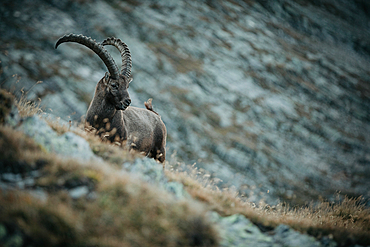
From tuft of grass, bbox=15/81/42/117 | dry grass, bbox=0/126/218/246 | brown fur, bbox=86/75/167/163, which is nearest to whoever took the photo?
dry grass, bbox=0/126/218/246

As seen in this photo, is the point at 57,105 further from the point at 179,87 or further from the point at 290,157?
the point at 290,157

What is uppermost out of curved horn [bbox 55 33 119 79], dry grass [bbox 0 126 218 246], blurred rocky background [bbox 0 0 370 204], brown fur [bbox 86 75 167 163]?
curved horn [bbox 55 33 119 79]

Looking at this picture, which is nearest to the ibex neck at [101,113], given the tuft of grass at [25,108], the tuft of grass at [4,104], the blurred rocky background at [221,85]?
the tuft of grass at [25,108]

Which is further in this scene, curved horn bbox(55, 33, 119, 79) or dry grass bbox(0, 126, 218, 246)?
curved horn bbox(55, 33, 119, 79)

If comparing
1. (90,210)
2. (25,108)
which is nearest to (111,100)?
(25,108)

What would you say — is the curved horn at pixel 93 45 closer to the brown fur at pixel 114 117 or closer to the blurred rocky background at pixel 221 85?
the brown fur at pixel 114 117

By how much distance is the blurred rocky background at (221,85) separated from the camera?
31797mm

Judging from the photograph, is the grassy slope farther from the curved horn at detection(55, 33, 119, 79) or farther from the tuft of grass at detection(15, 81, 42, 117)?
the curved horn at detection(55, 33, 119, 79)

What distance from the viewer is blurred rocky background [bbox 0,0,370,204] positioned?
31797 mm

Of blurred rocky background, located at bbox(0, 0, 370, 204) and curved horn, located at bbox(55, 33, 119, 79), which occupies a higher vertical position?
curved horn, located at bbox(55, 33, 119, 79)

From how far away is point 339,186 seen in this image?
34594mm

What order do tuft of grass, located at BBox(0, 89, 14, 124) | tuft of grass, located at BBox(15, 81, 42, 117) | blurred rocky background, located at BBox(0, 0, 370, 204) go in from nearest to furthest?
tuft of grass, located at BBox(0, 89, 14, 124)
tuft of grass, located at BBox(15, 81, 42, 117)
blurred rocky background, located at BBox(0, 0, 370, 204)

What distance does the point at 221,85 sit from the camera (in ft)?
149

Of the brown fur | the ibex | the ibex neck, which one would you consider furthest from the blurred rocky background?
the ibex neck
